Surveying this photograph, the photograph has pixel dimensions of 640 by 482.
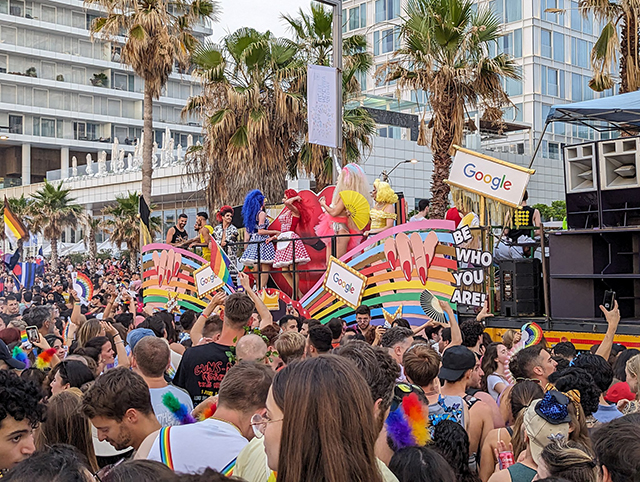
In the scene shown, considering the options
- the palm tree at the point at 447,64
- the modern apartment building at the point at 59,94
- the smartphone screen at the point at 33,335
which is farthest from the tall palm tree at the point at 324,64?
the modern apartment building at the point at 59,94

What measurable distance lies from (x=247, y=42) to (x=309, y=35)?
1.97 meters

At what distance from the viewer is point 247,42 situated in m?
20.9

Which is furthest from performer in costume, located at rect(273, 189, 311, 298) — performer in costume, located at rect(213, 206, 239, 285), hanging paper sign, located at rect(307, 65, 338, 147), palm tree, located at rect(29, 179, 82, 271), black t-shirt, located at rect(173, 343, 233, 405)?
palm tree, located at rect(29, 179, 82, 271)

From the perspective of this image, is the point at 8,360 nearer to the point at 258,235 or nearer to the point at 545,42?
the point at 258,235

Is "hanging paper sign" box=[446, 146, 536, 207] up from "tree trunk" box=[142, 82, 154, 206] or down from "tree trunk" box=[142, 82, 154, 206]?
down

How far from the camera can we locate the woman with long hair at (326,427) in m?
2.33

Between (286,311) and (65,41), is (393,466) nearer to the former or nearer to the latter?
(286,311)

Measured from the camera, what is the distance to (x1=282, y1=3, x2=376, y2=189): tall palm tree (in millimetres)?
21438

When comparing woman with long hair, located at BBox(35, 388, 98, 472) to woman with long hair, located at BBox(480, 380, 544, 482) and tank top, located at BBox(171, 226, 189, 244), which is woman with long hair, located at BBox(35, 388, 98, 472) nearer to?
woman with long hair, located at BBox(480, 380, 544, 482)

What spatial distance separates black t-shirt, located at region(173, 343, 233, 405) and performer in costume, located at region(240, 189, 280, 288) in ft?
25.2

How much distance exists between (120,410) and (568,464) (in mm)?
2078

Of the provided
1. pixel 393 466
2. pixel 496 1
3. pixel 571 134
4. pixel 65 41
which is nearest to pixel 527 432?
pixel 393 466

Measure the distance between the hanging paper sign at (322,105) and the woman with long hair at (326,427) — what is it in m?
10.7

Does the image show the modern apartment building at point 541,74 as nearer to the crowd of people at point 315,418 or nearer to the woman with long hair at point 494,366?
the woman with long hair at point 494,366
